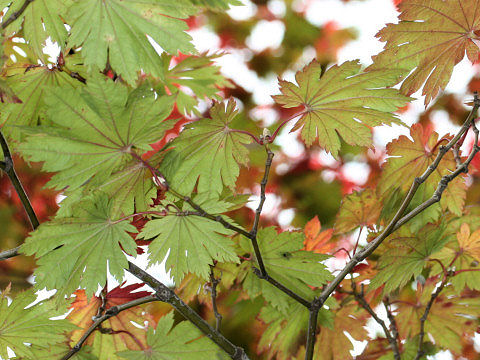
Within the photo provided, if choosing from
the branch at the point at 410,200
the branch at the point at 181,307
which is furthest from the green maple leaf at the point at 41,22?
the branch at the point at 410,200

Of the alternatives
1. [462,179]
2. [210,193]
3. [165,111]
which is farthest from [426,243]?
[165,111]

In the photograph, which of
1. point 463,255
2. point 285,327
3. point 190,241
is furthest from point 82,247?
point 463,255

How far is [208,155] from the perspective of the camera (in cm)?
80

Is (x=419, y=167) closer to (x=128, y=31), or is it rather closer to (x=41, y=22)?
(x=128, y=31)

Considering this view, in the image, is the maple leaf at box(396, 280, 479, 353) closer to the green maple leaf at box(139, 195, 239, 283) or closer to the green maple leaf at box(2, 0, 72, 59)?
the green maple leaf at box(139, 195, 239, 283)

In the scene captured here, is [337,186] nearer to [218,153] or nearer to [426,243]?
[426,243]

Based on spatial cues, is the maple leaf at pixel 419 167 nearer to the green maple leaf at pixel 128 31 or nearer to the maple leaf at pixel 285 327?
the maple leaf at pixel 285 327

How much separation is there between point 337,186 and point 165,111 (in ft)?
6.04

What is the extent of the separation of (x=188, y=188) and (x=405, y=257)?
A: 43 cm

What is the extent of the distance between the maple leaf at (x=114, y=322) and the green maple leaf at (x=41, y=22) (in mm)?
462

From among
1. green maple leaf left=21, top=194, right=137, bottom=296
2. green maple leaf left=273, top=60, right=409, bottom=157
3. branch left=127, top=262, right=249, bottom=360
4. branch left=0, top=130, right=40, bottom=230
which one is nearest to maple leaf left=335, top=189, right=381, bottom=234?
green maple leaf left=273, top=60, right=409, bottom=157

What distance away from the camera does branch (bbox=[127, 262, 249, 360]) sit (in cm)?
81

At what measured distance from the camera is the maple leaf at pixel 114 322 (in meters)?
0.94

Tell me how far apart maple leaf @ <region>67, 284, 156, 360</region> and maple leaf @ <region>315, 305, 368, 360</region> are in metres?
0.35
